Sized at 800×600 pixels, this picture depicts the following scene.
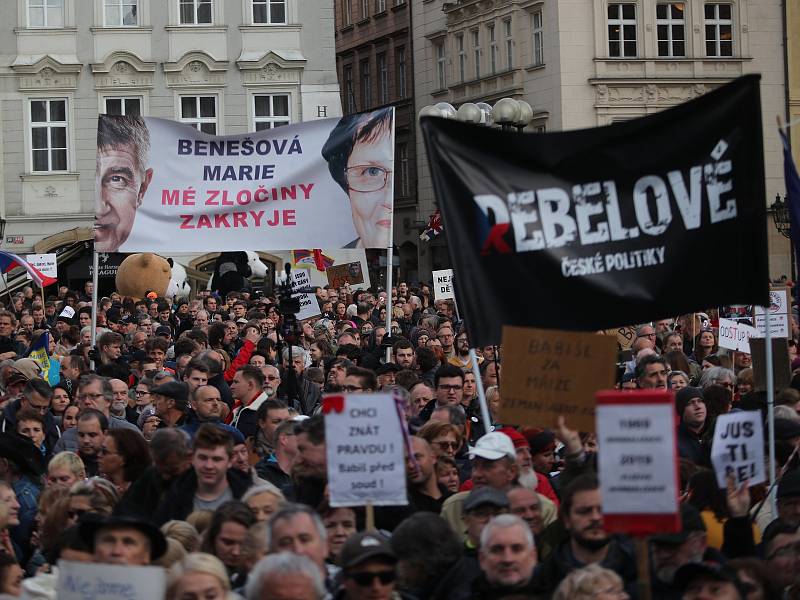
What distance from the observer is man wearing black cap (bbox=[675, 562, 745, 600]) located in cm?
665

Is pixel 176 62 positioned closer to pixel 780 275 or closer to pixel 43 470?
pixel 780 275

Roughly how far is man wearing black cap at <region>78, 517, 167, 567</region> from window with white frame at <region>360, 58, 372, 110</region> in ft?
183

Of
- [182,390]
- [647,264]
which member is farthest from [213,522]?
[182,390]

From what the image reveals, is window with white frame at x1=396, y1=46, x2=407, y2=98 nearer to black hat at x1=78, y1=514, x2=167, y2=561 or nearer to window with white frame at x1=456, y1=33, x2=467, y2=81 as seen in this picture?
window with white frame at x1=456, y1=33, x2=467, y2=81

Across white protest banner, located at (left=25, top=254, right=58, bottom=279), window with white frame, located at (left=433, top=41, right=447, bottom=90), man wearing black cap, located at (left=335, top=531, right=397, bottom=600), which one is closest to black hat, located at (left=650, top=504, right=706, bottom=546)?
man wearing black cap, located at (left=335, top=531, right=397, bottom=600)

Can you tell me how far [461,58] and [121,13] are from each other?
44.7 feet

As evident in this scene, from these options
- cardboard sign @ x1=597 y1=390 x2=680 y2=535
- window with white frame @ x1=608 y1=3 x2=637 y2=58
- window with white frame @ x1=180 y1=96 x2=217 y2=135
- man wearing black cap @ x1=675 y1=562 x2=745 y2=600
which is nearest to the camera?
cardboard sign @ x1=597 y1=390 x2=680 y2=535

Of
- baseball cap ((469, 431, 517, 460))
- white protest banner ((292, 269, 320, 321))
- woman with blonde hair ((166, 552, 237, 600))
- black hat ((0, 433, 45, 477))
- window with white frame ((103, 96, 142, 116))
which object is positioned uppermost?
window with white frame ((103, 96, 142, 116))

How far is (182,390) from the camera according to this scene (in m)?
12.0

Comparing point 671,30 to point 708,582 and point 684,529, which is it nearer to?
point 684,529

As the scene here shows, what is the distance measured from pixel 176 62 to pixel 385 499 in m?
38.1

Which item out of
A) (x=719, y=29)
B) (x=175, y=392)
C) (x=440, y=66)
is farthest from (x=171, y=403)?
(x=440, y=66)

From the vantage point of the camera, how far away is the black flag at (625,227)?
838 cm

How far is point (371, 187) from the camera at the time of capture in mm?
16016
